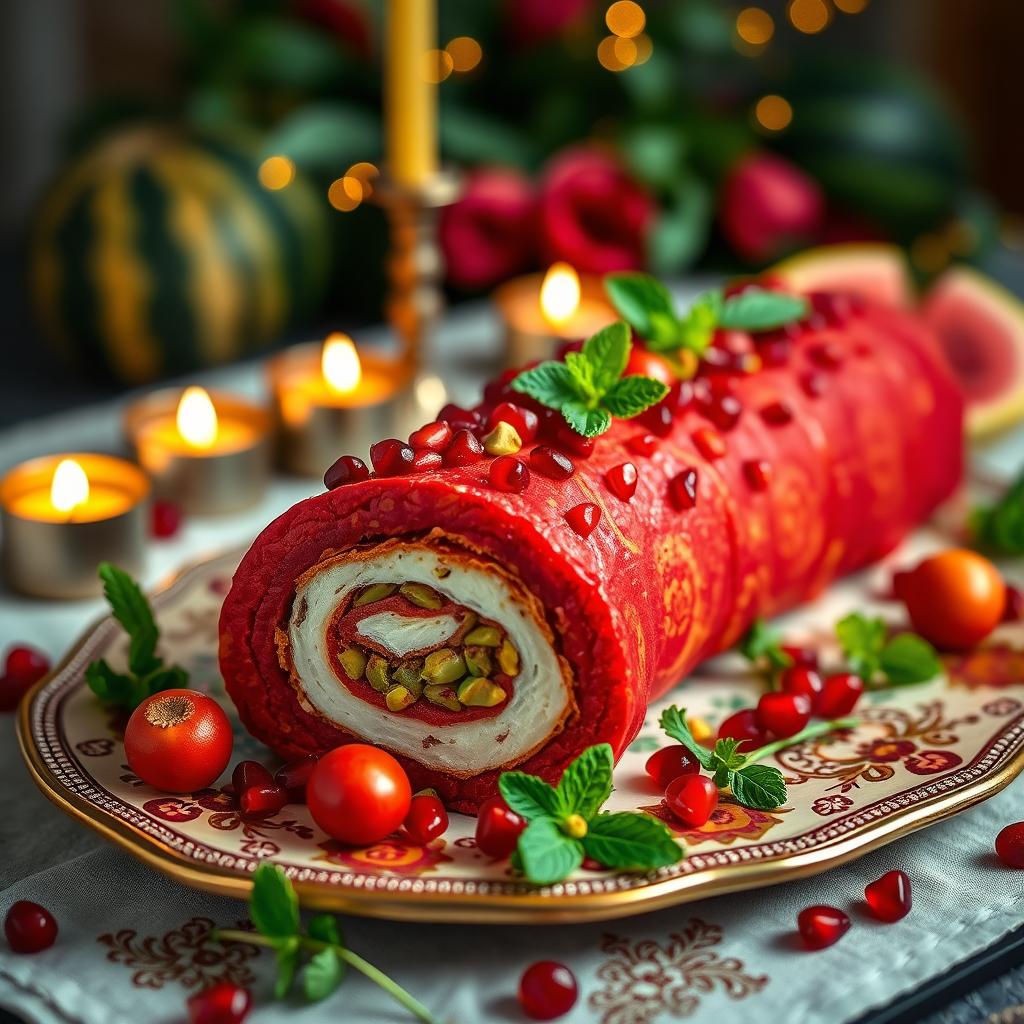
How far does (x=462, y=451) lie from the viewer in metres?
2.07

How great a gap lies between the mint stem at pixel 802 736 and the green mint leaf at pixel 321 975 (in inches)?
26.7

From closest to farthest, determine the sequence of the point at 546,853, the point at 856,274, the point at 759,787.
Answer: the point at 546,853 → the point at 759,787 → the point at 856,274

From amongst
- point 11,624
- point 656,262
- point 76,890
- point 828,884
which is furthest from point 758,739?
point 656,262

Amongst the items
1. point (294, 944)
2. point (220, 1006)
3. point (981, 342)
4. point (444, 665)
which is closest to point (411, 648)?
point (444, 665)

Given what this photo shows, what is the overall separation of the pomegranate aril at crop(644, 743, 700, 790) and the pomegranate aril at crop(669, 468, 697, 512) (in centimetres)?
37

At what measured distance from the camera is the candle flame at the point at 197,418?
10.4 feet

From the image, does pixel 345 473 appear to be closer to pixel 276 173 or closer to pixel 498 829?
pixel 498 829

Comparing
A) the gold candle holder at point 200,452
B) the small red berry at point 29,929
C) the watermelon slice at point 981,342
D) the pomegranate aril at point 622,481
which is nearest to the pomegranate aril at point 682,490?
the pomegranate aril at point 622,481

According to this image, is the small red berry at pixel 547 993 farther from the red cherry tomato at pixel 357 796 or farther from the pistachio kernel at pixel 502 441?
the pistachio kernel at pixel 502 441

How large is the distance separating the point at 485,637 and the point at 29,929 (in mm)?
682

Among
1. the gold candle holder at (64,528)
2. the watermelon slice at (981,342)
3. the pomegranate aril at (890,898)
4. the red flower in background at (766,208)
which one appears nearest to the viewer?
the pomegranate aril at (890,898)

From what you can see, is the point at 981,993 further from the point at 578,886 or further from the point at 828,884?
the point at 578,886

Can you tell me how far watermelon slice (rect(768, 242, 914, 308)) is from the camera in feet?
12.5

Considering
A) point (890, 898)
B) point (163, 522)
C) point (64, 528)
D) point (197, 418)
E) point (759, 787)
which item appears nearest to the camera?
point (890, 898)
